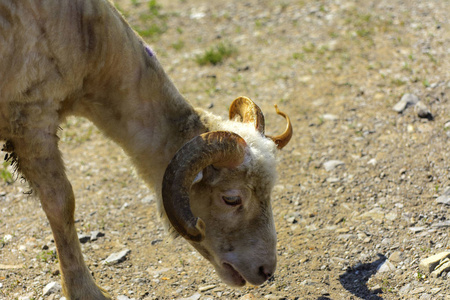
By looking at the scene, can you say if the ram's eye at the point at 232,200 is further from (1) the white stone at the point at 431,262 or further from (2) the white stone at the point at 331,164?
(2) the white stone at the point at 331,164

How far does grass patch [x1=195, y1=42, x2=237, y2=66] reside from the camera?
9.48 metres

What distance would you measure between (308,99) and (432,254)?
367cm

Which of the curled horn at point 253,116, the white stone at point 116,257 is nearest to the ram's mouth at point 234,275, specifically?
the curled horn at point 253,116

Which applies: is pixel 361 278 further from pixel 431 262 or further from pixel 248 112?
pixel 248 112

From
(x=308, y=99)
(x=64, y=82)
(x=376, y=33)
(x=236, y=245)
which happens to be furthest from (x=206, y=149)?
(x=376, y=33)

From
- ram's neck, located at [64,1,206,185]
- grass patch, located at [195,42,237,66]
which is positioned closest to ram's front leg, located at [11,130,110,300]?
ram's neck, located at [64,1,206,185]

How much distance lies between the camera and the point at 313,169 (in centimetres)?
660

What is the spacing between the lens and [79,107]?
4762mm

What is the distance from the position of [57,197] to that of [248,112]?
1.76m

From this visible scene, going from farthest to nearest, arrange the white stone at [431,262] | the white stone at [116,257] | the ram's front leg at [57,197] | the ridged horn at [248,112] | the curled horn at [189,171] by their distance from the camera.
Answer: the white stone at [116,257]
the ridged horn at [248,112]
the white stone at [431,262]
the ram's front leg at [57,197]
the curled horn at [189,171]

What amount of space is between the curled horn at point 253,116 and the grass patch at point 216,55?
449 cm

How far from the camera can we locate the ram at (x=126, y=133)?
4.05m

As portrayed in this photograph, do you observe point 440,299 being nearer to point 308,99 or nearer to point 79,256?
point 79,256

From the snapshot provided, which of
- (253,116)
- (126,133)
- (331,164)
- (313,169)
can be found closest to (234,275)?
(253,116)
